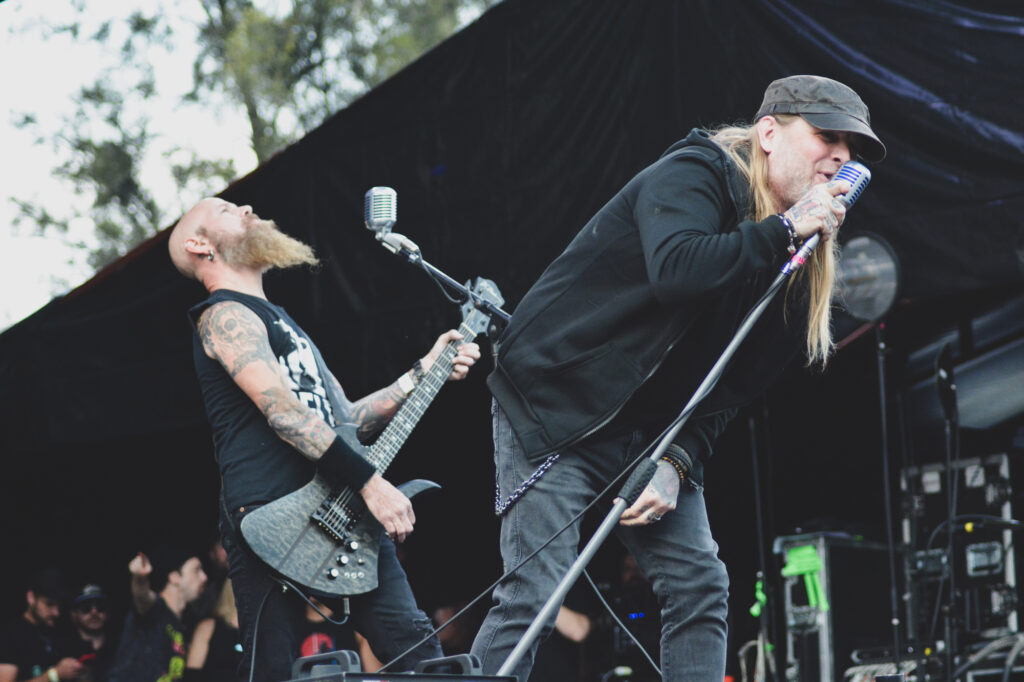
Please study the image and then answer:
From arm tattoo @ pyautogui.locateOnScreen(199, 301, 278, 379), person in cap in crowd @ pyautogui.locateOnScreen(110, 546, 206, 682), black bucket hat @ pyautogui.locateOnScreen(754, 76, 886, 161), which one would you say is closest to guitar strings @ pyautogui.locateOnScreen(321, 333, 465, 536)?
arm tattoo @ pyautogui.locateOnScreen(199, 301, 278, 379)

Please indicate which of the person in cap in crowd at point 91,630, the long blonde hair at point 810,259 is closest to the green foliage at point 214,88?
the person in cap in crowd at point 91,630

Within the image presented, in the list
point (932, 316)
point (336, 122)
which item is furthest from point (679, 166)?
point (932, 316)

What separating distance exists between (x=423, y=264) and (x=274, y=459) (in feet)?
2.73

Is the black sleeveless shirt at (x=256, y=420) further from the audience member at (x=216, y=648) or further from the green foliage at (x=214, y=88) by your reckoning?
the green foliage at (x=214, y=88)

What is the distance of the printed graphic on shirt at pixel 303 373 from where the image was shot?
12.2 ft

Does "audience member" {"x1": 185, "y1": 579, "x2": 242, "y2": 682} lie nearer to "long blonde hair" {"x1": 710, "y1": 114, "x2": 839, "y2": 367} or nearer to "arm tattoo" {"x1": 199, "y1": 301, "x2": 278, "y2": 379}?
"arm tattoo" {"x1": 199, "y1": 301, "x2": 278, "y2": 379}

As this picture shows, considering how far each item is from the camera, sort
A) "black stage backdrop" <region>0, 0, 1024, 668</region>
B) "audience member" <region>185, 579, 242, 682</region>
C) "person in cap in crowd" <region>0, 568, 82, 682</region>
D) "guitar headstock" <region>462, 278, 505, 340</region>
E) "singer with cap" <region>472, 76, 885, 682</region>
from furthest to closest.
A: "audience member" <region>185, 579, 242, 682</region>
"person in cap in crowd" <region>0, 568, 82, 682</region>
"black stage backdrop" <region>0, 0, 1024, 668</region>
"guitar headstock" <region>462, 278, 505, 340</region>
"singer with cap" <region>472, 76, 885, 682</region>

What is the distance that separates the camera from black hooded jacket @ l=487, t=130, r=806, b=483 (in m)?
2.58

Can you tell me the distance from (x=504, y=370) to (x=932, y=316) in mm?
5298

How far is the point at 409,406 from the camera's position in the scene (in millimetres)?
4047

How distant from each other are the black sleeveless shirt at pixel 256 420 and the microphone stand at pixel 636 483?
4.40ft

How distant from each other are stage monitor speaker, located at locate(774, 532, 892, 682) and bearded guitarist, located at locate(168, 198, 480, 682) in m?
3.71

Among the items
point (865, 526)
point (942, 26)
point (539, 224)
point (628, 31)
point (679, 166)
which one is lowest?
point (865, 526)

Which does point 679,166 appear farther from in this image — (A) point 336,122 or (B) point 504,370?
(A) point 336,122
